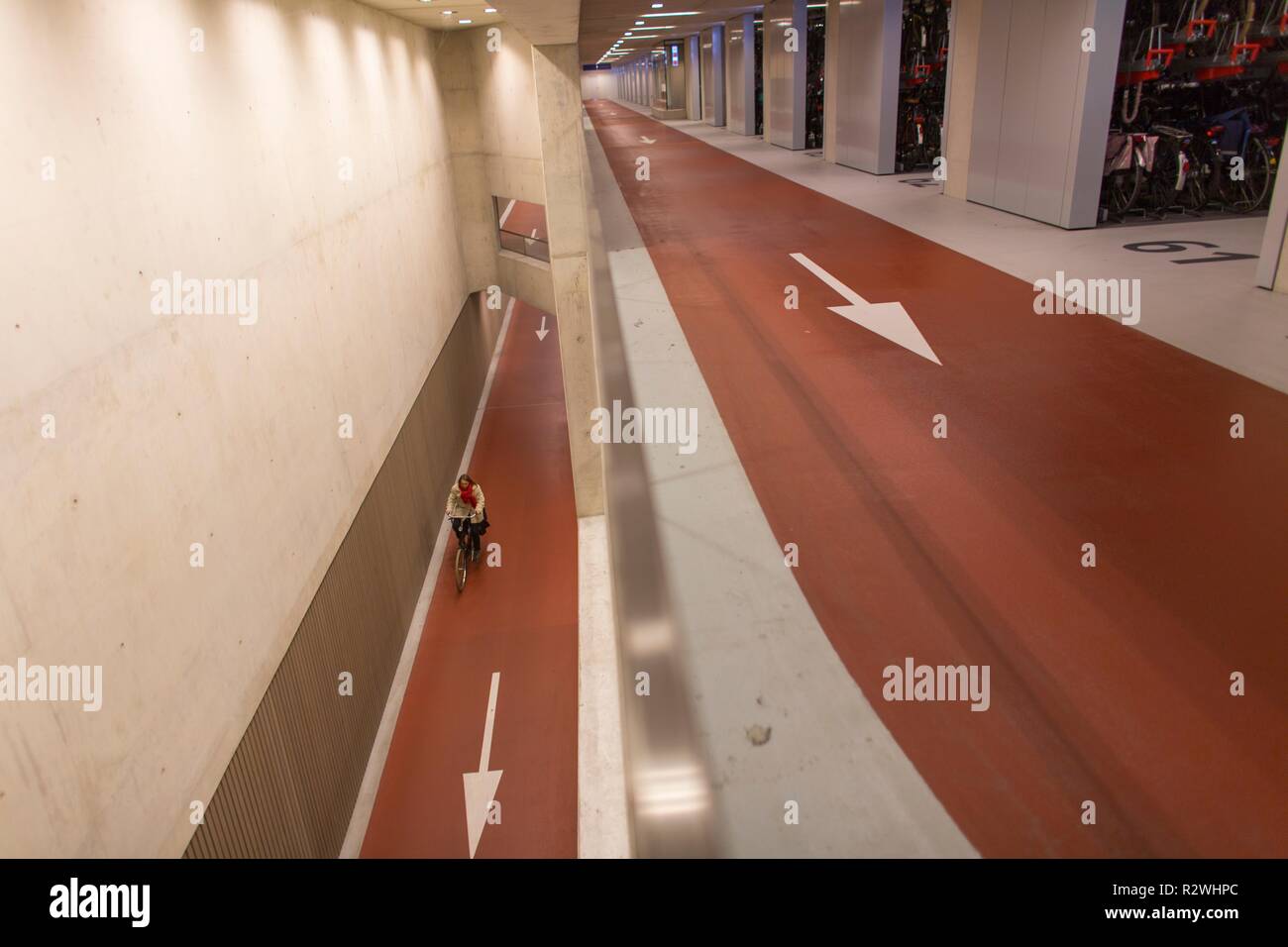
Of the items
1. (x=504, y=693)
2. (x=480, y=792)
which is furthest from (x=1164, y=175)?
(x=480, y=792)

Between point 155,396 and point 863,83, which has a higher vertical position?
point 863,83

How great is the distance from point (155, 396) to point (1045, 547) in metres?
5.06

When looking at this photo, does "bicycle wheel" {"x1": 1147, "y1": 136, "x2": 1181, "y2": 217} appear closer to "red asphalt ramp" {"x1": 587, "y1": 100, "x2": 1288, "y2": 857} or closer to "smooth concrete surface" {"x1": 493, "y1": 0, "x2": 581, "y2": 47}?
"red asphalt ramp" {"x1": 587, "y1": 100, "x2": 1288, "y2": 857}

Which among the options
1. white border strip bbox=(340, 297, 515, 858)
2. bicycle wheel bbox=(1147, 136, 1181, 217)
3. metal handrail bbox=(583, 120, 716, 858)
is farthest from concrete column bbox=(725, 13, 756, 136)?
metal handrail bbox=(583, 120, 716, 858)

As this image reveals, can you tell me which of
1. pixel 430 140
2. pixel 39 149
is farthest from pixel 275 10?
pixel 430 140

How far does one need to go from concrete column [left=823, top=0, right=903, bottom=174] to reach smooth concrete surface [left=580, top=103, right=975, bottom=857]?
15.0m

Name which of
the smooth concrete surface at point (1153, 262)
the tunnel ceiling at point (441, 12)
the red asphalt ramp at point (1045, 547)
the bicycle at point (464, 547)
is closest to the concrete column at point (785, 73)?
the smooth concrete surface at point (1153, 262)

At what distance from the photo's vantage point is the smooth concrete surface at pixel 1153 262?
490cm

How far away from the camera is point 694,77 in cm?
3700

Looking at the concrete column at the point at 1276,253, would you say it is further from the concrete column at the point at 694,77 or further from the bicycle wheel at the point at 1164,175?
the concrete column at the point at 694,77

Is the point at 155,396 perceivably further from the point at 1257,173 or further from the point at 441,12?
the point at 1257,173

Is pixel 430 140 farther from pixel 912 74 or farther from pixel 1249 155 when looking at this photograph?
pixel 1249 155

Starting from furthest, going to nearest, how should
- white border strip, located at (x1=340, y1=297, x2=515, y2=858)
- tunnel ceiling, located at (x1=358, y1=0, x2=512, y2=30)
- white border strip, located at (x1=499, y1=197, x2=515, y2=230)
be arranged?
white border strip, located at (x1=499, y1=197, x2=515, y2=230)
tunnel ceiling, located at (x1=358, y1=0, x2=512, y2=30)
white border strip, located at (x1=340, y1=297, x2=515, y2=858)

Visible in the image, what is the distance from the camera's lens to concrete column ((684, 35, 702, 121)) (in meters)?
36.1
